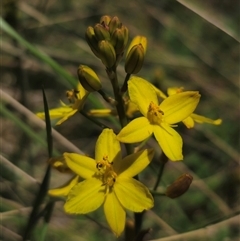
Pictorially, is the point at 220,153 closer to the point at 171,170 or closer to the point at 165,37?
the point at 171,170

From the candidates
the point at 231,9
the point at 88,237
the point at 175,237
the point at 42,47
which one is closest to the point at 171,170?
the point at 88,237

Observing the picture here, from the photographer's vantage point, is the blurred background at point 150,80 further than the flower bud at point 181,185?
Yes

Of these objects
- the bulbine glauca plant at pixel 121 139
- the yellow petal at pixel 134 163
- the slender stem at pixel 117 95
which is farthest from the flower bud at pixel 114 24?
the yellow petal at pixel 134 163

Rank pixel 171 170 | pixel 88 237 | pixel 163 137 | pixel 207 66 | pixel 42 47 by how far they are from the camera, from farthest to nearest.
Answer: pixel 207 66 < pixel 42 47 < pixel 171 170 < pixel 88 237 < pixel 163 137

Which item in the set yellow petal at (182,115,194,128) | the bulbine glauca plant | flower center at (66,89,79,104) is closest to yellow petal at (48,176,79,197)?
the bulbine glauca plant

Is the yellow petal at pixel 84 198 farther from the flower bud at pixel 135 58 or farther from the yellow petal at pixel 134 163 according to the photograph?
the flower bud at pixel 135 58

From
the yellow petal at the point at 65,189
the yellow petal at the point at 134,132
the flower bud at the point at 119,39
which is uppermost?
the flower bud at the point at 119,39

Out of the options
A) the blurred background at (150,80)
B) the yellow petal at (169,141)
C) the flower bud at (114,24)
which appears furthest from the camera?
the blurred background at (150,80)

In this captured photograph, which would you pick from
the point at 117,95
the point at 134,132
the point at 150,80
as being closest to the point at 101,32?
the point at 117,95
